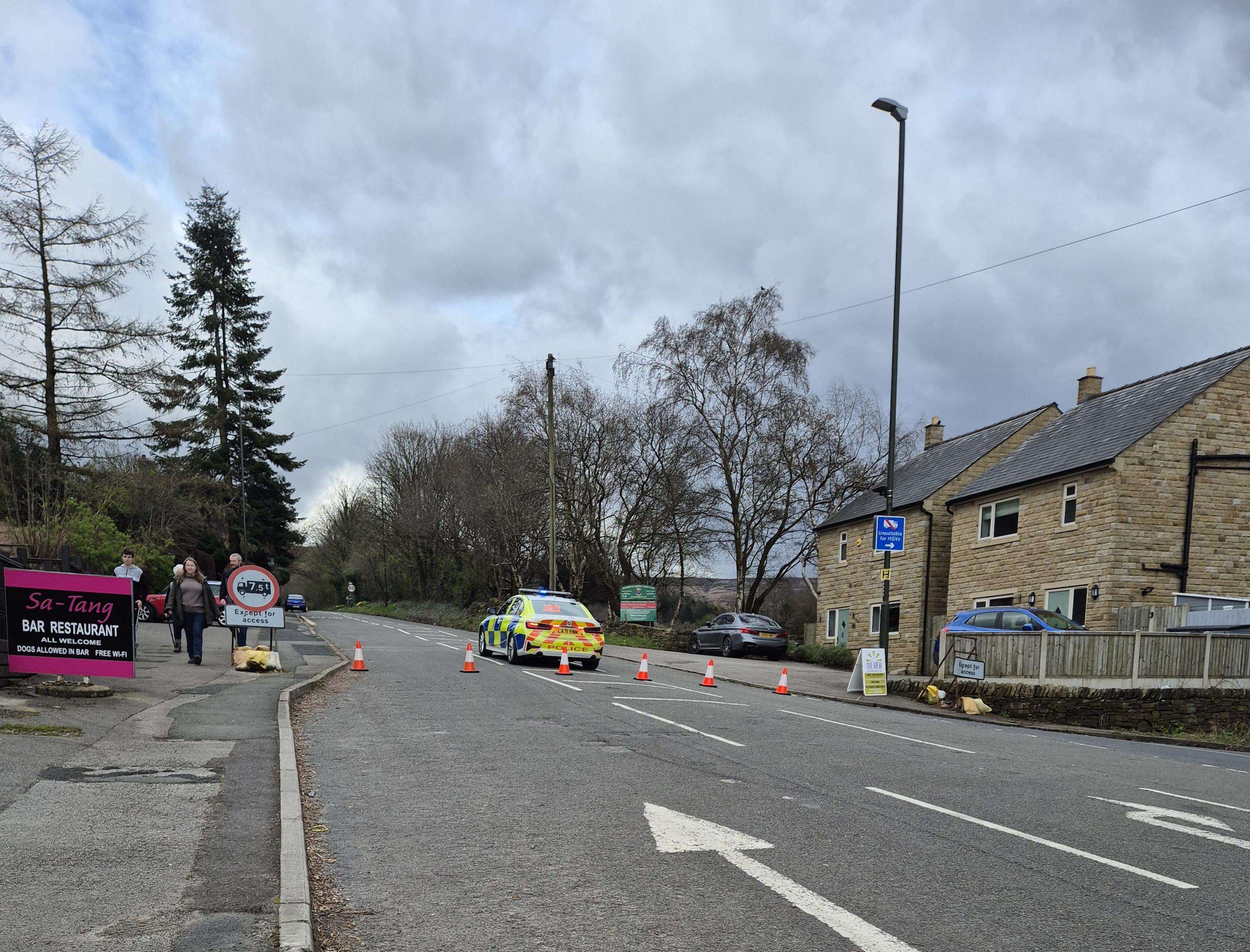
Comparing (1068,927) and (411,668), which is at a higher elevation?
(1068,927)

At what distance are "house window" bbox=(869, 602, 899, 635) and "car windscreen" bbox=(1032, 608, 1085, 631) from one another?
471 inches

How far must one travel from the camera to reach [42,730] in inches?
362

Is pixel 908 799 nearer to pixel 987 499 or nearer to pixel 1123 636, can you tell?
pixel 1123 636

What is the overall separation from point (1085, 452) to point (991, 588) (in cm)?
473

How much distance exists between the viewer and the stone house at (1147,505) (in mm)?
23875

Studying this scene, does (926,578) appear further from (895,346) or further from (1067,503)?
(895,346)

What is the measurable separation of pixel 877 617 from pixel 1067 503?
378 inches

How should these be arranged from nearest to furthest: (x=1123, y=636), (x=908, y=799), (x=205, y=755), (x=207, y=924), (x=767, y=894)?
1. (x=207, y=924)
2. (x=767, y=894)
3. (x=908, y=799)
4. (x=205, y=755)
5. (x=1123, y=636)

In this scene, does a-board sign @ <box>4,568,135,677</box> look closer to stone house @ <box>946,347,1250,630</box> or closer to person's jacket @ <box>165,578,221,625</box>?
person's jacket @ <box>165,578,221,625</box>

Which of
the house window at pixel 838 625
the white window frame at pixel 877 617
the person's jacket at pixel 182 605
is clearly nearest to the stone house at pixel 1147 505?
the white window frame at pixel 877 617

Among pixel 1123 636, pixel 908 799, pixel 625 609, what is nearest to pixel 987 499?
pixel 1123 636

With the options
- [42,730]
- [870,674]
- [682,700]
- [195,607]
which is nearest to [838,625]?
[870,674]

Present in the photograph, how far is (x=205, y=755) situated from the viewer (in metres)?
8.82

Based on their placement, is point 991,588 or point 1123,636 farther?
point 991,588
